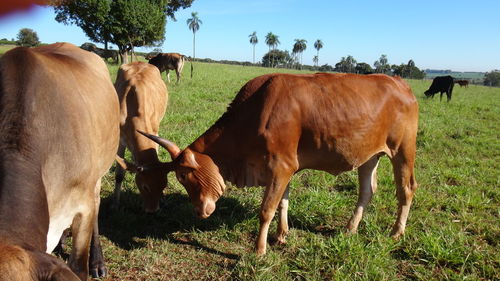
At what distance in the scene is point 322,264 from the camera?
3881mm

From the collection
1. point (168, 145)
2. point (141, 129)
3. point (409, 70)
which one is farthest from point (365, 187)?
point (409, 70)

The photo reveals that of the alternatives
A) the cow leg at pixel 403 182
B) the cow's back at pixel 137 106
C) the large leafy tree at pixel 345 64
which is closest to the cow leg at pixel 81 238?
the cow's back at pixel 137 106

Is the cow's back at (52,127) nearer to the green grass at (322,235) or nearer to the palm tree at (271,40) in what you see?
the green grass at (322,235)

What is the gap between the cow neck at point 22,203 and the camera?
164cm

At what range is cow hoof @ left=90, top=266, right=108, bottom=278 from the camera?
3715 millimetres

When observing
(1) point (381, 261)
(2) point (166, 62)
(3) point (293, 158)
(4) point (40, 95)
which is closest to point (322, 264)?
(1) point (381, 261)

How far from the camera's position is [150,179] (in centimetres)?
446

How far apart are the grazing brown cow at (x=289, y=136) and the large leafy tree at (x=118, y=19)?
30.1m

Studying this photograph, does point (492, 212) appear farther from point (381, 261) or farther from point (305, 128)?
point (305, 128)

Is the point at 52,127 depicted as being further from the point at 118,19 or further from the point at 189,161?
the point at 118,19

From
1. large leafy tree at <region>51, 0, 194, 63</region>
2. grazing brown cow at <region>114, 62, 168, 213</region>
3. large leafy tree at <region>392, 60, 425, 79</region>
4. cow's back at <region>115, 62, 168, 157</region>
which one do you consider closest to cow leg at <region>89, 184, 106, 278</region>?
grazing brown cow at <region>114, 62, 168, 213</region>

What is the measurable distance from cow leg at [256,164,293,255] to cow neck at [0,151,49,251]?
232cm

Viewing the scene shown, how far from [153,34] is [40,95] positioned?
117ft

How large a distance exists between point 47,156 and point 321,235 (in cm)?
319
